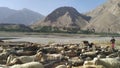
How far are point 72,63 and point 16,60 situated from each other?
13.4 feet

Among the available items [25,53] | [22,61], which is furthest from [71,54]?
[22,61]

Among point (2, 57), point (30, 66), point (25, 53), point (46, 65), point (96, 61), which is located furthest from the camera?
point (25, 53)

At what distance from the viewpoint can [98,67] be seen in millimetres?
17688

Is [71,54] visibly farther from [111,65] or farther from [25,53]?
[111,65]

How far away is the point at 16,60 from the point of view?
21.6m

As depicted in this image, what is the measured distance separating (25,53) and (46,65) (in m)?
9.47

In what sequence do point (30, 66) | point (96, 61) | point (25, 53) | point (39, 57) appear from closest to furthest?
point (30, 66) → point (96, 61) → point (39, 57) → point (25, 53)

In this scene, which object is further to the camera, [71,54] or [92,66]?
[71,54]

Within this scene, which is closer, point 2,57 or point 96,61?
point 96,61

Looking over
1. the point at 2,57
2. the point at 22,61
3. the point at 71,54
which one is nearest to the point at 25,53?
the point at 2,57

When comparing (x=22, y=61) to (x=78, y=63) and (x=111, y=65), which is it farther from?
(x=111, y=65)

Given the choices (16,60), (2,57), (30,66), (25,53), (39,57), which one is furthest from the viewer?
(25,53)

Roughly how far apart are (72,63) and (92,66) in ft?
14.9

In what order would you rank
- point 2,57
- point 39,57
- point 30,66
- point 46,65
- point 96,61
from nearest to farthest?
point 30,66, point 96,61, point 46,65, point 39,57, point 2,57
